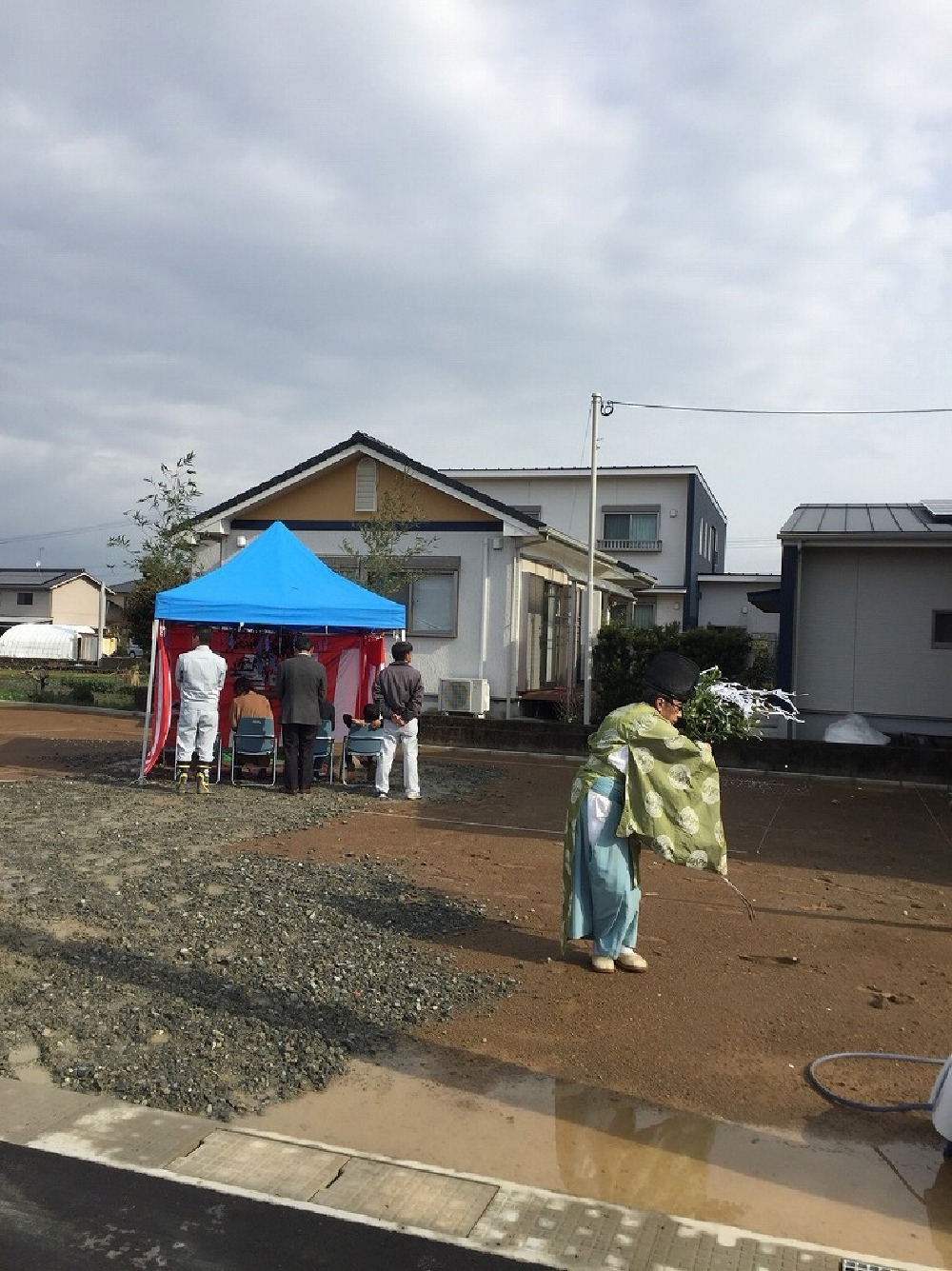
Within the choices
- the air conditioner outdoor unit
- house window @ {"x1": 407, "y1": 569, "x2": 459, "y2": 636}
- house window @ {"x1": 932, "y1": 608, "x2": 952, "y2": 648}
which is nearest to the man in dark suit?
the air conditioner outdoor unit

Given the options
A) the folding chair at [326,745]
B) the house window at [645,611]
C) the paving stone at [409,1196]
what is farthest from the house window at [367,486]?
the paving stone at [409,1196]

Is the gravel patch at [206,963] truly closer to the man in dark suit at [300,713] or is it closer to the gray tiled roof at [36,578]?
the man in dark suit at [300,713]

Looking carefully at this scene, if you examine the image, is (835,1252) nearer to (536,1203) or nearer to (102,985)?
(536,1203)

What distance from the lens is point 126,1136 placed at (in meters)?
4.08

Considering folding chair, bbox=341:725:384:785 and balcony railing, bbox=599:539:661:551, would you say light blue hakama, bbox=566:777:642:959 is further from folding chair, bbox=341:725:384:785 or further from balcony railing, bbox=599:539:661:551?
balcony railing, bbox=599:539:661:551

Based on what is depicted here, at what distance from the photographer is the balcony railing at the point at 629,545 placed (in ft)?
108

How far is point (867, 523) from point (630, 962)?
39.3 ft

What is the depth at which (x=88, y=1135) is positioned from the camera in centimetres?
407

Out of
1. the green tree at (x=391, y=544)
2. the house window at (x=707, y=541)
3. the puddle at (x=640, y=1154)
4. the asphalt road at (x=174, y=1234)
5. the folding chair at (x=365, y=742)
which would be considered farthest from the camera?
the house window at (x=707, y=541)

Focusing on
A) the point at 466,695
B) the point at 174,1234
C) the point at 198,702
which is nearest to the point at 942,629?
the point at 466,695

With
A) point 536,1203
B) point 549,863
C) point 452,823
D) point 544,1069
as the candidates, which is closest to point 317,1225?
point 536,1203

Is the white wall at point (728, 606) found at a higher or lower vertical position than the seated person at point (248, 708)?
higher

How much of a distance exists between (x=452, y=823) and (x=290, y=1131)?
631cm

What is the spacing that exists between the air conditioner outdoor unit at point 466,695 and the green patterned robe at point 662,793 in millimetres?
13071
